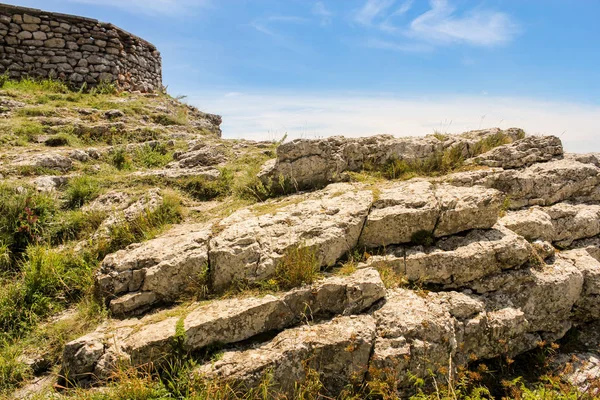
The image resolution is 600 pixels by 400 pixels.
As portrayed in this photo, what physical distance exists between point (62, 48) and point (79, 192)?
10670mm

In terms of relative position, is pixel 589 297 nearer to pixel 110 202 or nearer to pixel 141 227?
pixel 141 227

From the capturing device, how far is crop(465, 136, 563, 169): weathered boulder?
23.5 ft

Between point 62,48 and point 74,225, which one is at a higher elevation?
point 62,48

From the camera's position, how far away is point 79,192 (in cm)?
721

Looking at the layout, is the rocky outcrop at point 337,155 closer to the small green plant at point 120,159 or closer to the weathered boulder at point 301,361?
the weathered boulder at point 301,361

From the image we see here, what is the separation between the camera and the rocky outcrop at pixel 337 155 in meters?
7.28

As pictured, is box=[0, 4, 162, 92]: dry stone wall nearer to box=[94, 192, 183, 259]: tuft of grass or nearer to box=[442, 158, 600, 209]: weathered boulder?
box=[94, 192, 183, 259]: tuft of grass

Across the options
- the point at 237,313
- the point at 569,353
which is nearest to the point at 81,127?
the point at 237,313

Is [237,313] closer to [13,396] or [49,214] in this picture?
[13,396]

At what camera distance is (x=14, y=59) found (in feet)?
45.3

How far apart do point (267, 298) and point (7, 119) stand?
432 inches

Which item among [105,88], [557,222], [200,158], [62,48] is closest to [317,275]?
[557,222]

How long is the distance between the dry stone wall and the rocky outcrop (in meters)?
11.5

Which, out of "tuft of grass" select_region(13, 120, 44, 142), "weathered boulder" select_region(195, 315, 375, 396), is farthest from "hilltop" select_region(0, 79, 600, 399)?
"tuft of grass" select_region(13, 120, 44, 142)
